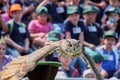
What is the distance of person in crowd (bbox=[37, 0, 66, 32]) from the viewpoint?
32.9ft

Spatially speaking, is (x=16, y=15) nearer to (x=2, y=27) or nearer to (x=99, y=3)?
(x=2, y=27)

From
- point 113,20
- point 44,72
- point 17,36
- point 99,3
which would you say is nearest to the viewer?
point 44,72

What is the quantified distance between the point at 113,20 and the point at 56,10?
1.25 metres

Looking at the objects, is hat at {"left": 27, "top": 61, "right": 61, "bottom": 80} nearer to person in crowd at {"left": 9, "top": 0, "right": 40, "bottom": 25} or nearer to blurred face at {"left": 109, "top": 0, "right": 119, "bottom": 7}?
person in crowd at {"left": 9, "top": 0, "right": 40, "bottom": 25}

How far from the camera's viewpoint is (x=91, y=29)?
9758 millimetres

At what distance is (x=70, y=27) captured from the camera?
9.34 m

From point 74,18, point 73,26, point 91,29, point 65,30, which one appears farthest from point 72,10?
point 91,29

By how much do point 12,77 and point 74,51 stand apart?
0.48m

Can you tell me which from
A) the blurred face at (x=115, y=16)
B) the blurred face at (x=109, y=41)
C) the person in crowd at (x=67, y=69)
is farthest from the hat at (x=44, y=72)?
the blurred face at (x=115, y=16)

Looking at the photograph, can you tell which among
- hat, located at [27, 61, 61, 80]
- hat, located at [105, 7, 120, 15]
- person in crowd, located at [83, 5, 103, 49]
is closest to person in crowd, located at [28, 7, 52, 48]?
person in crowd, located at [83, 5, 103, 49]

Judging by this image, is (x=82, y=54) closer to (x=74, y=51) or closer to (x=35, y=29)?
(x=74, y=51)

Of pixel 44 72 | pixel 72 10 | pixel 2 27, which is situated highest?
pixel 44 72

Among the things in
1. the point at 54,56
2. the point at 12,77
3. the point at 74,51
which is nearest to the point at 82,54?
the point at 74,51

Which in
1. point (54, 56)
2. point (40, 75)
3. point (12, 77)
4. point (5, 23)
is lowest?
point (54, 56)
